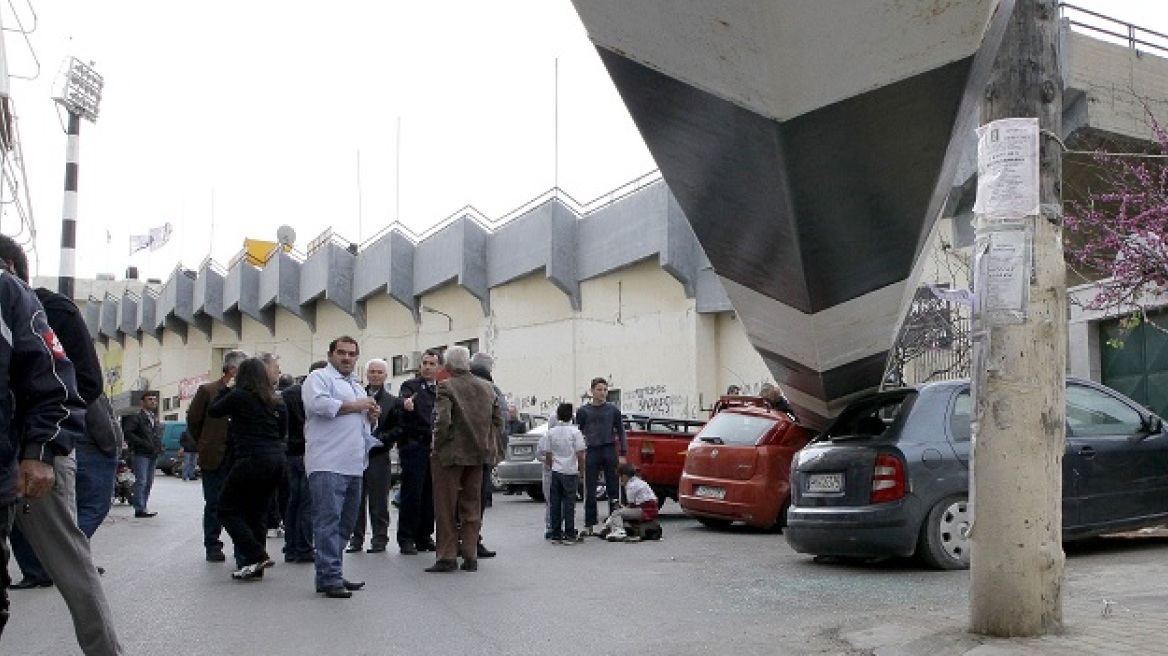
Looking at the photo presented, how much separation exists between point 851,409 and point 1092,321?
11358 mm

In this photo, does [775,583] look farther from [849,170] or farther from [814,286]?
[849,170]

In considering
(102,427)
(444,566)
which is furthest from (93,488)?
(444,566)

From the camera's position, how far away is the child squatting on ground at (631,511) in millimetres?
13023

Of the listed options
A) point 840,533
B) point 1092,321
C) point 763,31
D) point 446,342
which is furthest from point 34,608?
point 446,342

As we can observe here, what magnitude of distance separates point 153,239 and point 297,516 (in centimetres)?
5926

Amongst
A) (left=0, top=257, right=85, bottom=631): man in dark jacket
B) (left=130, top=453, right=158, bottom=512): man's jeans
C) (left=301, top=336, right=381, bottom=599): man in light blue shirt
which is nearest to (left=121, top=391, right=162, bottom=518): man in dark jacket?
(left=130, top=453, right=158, bottom=512): man's jeans

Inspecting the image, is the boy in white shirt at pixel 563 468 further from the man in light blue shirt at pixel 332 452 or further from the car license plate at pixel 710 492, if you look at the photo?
the man in light blue shirt at pixel 332 452

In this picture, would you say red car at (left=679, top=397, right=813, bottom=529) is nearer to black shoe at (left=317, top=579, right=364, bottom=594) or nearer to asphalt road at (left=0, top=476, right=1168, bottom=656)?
asphalt road at (left=0, top=476, right=1168, bottom=656)

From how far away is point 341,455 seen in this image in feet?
28.7

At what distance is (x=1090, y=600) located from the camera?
700 cm

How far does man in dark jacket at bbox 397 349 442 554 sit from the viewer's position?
37.6ft

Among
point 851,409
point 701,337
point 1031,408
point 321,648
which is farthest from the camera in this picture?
point 701,337

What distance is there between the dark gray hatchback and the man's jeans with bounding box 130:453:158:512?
11.9 meters

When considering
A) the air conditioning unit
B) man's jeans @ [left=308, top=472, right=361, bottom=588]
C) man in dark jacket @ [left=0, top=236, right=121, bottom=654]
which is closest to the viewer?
man in dark jacket @ [left=0, top=236, right=121, bottom=654]
